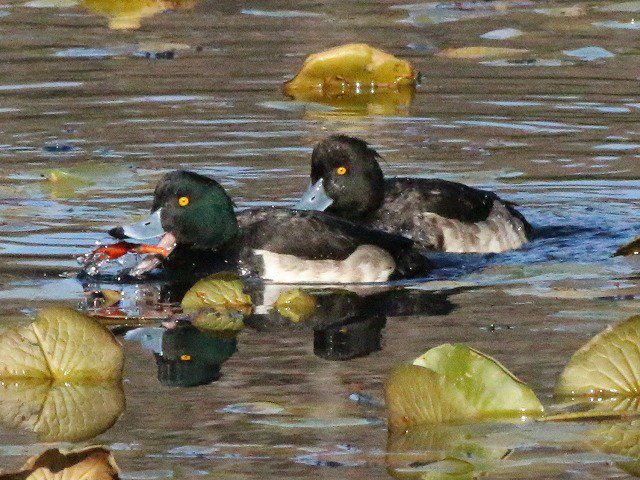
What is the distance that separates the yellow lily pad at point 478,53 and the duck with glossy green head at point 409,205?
6.70m

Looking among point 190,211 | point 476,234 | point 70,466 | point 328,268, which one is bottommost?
point 476,234

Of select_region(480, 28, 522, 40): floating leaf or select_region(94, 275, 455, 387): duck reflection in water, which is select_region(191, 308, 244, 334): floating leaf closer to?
select_region(94, 275, 455, 387): duck reflection in water

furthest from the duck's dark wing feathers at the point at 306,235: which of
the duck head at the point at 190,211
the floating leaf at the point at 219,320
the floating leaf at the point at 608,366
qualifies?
the floating leaf at the point at 608,366

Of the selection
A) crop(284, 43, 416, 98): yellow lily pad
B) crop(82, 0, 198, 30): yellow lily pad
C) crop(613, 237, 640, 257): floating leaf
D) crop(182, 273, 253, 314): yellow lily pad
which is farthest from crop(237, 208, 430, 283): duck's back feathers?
crop(82, 0, 198, 30): yellow lily pad

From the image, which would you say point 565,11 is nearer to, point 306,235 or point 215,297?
point 306,235

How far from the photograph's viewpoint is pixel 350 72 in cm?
1599

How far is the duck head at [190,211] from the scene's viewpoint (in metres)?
9.73

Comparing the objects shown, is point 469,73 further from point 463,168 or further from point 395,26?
point 463,168

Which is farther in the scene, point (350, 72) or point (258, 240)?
point (350, 72)

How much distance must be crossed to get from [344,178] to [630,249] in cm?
228

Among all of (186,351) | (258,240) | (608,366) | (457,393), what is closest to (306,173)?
(258,240)

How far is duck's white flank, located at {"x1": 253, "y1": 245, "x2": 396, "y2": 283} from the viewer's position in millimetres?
9656

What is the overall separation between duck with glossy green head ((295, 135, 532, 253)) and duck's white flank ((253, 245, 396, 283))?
1.38 metres

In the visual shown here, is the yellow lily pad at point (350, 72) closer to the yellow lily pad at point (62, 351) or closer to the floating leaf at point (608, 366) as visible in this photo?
the yellow lily pad at point (62, 351)
